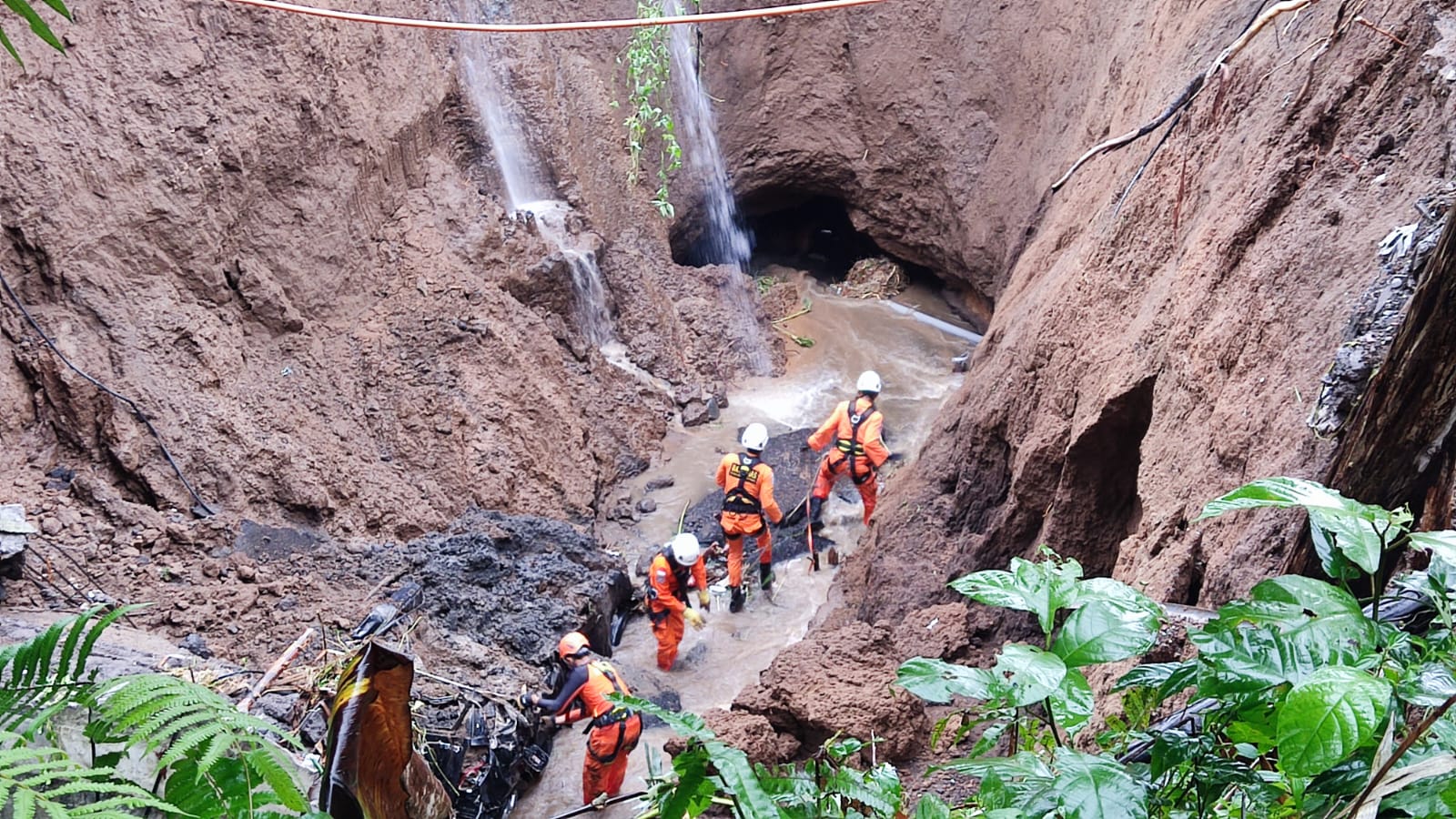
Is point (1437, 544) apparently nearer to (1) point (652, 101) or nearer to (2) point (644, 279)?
(2) point (644, 279)

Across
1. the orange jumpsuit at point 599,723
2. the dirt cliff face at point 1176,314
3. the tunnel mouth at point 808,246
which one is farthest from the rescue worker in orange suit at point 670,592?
the tunnel mouth at point 808,246

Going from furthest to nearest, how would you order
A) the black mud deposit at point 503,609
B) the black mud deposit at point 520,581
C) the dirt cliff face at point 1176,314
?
1. the black mud deposit at point 520,581
2. the black mud deposit at point 503,609
3. the dirt cliff face at point 1176,314

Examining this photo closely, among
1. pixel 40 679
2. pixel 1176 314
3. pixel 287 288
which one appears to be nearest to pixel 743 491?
pixel 287 288

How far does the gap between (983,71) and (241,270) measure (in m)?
7.61

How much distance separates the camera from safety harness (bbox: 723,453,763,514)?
7.41m

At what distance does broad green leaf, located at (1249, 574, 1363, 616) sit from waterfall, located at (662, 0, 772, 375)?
926cm

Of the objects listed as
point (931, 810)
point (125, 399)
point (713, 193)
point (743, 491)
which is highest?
point (713, 193)

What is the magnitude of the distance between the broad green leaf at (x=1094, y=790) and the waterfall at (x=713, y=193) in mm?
9327

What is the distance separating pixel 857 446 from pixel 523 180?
167 inches

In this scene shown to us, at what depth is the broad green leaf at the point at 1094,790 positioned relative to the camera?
4.15 ft

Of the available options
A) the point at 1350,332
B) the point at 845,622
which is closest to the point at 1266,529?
the point at 1350,332

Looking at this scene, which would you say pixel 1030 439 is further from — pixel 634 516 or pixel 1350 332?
pixel 634 516

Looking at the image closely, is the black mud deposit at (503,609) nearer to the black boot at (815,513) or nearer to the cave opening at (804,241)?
the black boot at (815,513)

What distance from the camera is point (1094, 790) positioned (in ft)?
4.23
